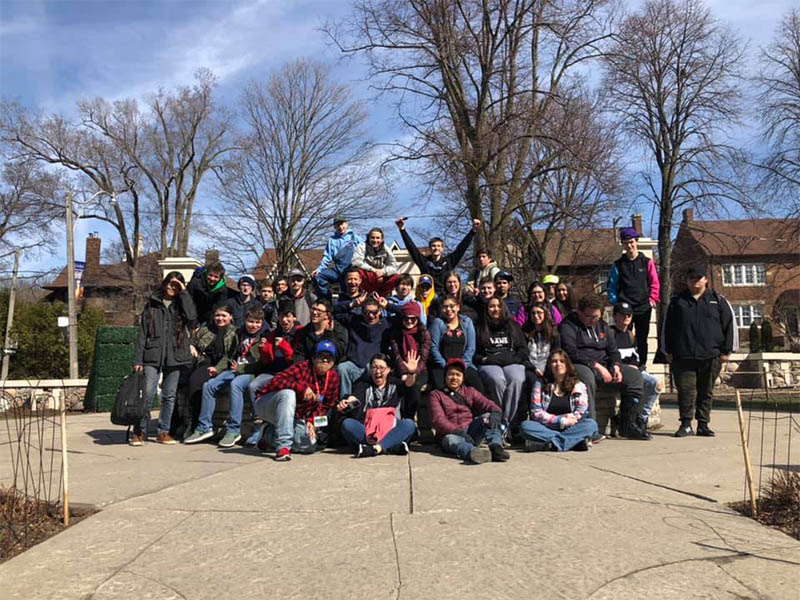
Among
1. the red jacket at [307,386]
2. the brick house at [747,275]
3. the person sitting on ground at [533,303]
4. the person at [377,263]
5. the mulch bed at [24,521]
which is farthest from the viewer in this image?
the brick house at [747,275]

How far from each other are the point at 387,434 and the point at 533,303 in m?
2.55

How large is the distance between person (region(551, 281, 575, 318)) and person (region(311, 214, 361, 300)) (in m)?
2.96

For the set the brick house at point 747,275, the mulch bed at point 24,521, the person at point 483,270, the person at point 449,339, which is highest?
the brick house at point 747,275

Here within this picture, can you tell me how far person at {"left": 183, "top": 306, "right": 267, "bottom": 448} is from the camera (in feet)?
24.5

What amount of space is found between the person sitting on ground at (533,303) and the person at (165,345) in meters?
3.88

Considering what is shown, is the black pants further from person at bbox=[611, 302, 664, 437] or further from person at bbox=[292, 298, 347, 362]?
person at bbox=[292, 298, 347, 362]

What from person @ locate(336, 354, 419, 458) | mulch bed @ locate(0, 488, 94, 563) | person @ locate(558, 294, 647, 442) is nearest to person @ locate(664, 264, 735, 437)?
person @ locate(558, 294, 647, 442)

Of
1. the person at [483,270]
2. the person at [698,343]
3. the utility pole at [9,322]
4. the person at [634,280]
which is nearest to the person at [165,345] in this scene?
the person at [483,270]

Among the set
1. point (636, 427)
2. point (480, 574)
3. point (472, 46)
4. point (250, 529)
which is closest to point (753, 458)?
point (636, 427)

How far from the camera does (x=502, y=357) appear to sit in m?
7.34

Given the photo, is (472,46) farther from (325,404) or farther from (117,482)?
(117,482)

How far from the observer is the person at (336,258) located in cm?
967

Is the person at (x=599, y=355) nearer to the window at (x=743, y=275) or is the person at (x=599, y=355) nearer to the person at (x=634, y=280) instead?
the person at (x=634, y=280)

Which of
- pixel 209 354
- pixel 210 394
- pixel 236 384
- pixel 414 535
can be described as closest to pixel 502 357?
pixel 236 384
